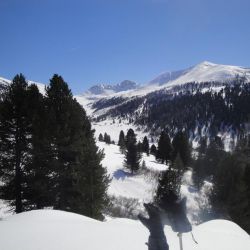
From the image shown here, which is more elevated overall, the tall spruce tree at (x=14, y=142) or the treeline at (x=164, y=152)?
the tall spruce tree at (x=14, y=142)

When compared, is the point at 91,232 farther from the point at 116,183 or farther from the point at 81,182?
the point at 116,183

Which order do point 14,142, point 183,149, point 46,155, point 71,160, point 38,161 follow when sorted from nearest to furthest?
point 14,142, point 38,161, point 46,155, point 71,160, point 183,149

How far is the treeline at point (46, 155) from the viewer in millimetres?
17281

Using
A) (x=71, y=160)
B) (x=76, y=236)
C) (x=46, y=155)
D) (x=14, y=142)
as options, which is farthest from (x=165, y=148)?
(x=76, y=236)

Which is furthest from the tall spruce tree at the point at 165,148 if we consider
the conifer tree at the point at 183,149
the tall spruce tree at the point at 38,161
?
the tall spruce tree at the point at 38,161

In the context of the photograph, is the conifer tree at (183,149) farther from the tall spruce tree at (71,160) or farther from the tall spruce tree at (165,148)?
the tall spruce tree at (71,160)

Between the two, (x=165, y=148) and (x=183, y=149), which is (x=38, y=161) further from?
(x=165, y=148)

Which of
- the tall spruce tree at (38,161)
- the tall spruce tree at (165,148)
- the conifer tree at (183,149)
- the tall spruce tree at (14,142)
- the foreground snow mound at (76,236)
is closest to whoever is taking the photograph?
the foreground snow mound at (76,236)

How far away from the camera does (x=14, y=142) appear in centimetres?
1733

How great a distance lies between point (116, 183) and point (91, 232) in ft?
156

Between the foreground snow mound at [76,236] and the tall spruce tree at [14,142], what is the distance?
588 cm

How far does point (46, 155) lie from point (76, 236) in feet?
32.5

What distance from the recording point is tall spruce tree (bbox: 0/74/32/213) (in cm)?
Answer: 1708

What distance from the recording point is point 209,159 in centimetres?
6844
